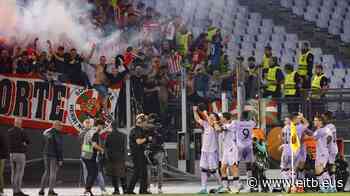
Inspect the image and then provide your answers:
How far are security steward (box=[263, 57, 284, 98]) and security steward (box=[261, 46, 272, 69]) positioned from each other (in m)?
0.14

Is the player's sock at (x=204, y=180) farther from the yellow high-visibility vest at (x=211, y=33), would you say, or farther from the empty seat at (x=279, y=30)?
the empty seat at (x=279, y=30)

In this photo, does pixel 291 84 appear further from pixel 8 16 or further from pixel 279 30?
pixel 8 16

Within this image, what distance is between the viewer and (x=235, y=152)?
77.5ft

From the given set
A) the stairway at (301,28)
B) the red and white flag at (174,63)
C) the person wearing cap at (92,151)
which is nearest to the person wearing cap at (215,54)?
the red and white flag at (174,63)

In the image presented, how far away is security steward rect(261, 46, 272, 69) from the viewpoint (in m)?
28.7

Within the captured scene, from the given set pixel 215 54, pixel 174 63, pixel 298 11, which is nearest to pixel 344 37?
pixel 298 11

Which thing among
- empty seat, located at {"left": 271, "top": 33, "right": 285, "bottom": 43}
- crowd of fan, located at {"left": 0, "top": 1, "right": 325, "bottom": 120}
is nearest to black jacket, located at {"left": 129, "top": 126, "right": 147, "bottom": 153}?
crowd of fan, located at {"left": 0, "top": 1, "right": 325, "bottom": 120}

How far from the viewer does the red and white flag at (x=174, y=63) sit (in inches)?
1123

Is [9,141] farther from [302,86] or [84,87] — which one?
[302,86]

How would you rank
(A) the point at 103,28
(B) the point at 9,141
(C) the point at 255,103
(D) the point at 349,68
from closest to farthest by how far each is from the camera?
(B) the point at 9,141 → (C) the point at 255,103 → (A) the point at 103,28 → (D) the point at 349,68

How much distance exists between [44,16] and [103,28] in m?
2.22

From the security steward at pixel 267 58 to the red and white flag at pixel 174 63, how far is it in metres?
2.39

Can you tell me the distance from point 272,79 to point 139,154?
593cm

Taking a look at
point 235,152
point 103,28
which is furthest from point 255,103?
point 103,28
